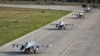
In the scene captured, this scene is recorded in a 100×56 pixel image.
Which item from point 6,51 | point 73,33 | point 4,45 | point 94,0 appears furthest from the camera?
point 94,0

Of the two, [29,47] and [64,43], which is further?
[64,43]

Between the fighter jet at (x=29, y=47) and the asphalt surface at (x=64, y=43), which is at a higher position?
the fighter jet at (x=29, y=47)

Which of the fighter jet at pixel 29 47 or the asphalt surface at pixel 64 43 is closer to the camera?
the fighter jet at pixel 29 47

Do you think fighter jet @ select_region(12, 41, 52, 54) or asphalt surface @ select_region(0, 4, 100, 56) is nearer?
fighter jet @ select_region(12, 41, 52, 54)

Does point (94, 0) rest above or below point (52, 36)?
below

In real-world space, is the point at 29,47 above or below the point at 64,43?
above

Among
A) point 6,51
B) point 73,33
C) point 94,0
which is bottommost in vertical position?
point 94,0

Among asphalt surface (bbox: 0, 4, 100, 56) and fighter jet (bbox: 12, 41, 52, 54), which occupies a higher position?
fighter jet (bbox: 12, 41, 52, 54)

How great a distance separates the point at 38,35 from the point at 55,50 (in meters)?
17.4

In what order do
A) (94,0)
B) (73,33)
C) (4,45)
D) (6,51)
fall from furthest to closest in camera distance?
(94,0)
(73,33)
(4,45)
(6,51)

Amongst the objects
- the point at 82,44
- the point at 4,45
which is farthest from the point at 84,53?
the point at 4,45

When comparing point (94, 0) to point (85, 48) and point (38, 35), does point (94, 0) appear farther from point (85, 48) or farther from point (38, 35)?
point (85, 48)

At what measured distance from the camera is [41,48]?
4966cm

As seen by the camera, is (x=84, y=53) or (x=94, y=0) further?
(x=94, y=0)
